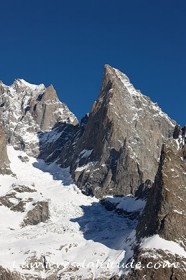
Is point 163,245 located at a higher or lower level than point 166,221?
lower

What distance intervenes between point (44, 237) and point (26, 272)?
25256mm

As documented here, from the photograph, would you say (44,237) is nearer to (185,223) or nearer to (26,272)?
(26,272)

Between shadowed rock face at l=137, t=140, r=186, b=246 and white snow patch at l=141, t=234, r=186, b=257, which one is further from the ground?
shadowed rock face at l=137, t=140, r=186, b=246

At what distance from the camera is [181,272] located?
150000 millimetres

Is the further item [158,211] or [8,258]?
[8,258]

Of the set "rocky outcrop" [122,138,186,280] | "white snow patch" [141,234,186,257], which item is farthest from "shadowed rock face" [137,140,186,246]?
"white snow patch" [141,234,186,257]

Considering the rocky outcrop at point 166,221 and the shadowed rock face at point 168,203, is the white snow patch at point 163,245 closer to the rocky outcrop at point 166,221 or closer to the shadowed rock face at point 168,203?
the rocky outcrop at point 166,221

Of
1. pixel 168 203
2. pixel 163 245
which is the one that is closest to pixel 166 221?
pixel 168 203

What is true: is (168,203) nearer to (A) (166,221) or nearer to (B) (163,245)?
(A) (166,221)

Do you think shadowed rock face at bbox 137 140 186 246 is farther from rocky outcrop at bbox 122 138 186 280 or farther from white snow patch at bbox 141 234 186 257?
white snow patch at bbox 141 234 186 257

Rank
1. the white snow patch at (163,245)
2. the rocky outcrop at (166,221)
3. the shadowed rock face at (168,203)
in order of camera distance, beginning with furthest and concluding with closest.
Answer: the shadowed rock face at (168,203) < the white snow patch at (163,245) < the rocky outcrop at (166,221)

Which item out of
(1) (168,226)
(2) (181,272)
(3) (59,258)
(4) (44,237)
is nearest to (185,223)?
(1) (168,226)

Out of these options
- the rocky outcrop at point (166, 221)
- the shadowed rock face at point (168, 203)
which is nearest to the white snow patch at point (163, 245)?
the rocky outcrop at point (166, 221)

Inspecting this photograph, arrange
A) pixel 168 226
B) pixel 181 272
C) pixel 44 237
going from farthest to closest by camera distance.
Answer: pixel 44 237, pixel 168 226, pixel 181 272
